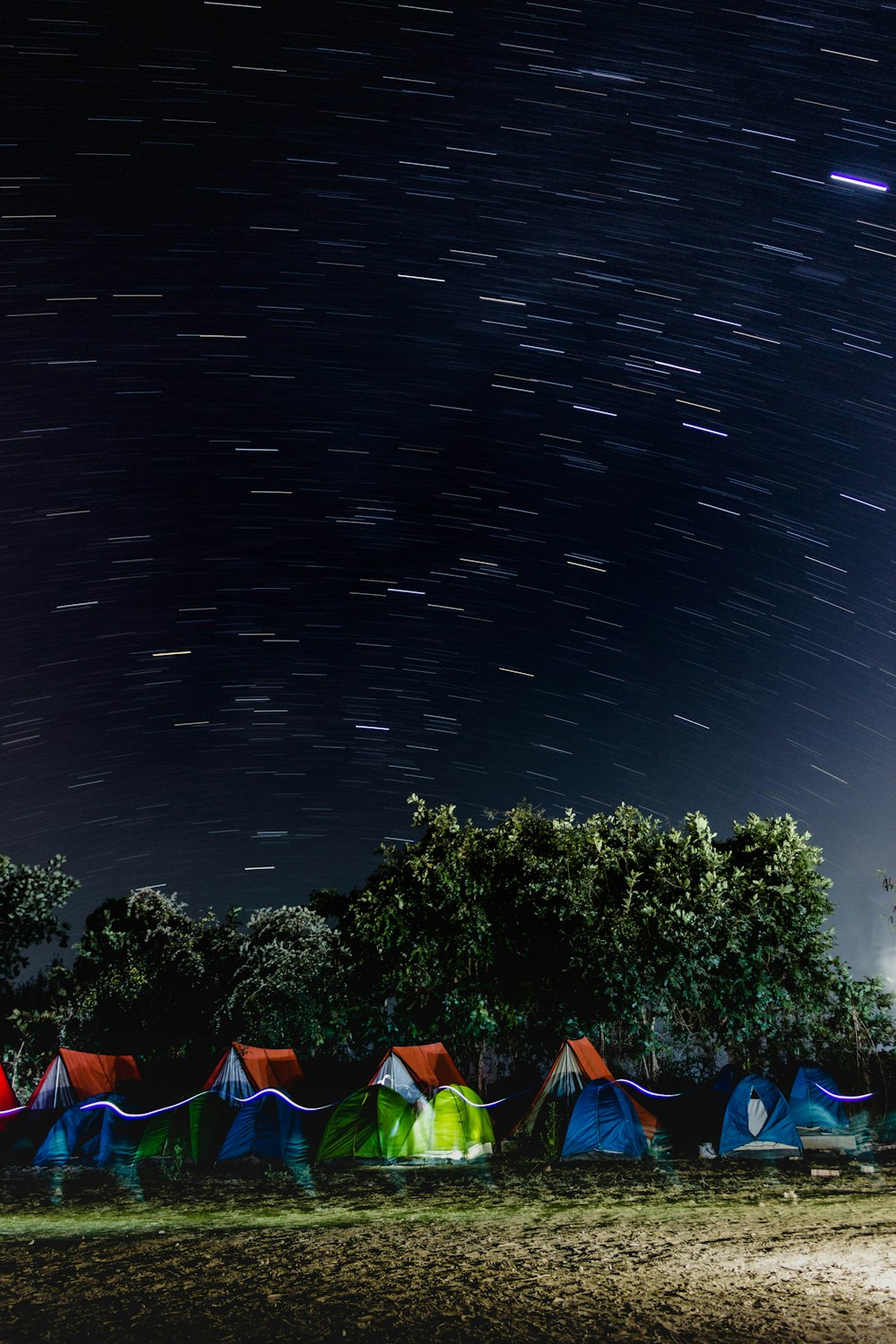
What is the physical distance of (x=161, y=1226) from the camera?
1148cm

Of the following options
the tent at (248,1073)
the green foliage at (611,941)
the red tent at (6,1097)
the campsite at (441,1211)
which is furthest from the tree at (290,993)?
the red tent at (6,1097)

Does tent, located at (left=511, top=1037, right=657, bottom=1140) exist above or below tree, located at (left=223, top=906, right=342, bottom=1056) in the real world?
below

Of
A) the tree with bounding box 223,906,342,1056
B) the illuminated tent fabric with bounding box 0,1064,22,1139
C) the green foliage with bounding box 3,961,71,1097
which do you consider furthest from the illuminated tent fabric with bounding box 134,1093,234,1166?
the green foliage with bounding box 3,961,71,1097

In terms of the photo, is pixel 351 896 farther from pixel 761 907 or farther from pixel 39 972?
pixel 39 972

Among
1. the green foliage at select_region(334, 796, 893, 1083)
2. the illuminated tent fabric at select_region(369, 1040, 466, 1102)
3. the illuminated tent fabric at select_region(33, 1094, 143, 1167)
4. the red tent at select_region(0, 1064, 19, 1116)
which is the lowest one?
the illuminated tent fabric at select_region(33, 1094, 143, 1167)

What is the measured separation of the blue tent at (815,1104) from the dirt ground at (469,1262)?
146 inches

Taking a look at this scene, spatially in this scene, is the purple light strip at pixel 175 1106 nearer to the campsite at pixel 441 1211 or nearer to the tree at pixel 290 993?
the campsite at pixel 441 1211

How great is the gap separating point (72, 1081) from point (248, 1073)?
16.4 feet

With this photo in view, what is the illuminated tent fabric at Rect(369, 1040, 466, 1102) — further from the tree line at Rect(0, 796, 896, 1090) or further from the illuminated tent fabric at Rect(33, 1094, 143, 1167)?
the illuminated tent fabric at Rect(33, 1094, 143, 1167)

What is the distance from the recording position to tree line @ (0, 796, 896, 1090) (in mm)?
23359

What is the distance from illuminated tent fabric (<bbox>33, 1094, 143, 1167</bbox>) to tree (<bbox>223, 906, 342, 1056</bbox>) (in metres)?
9.56

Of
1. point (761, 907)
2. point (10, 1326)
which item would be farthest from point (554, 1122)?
point (10, 1326)

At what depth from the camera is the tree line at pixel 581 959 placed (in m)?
23.4

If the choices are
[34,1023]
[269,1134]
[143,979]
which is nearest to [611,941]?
[269,1134]
